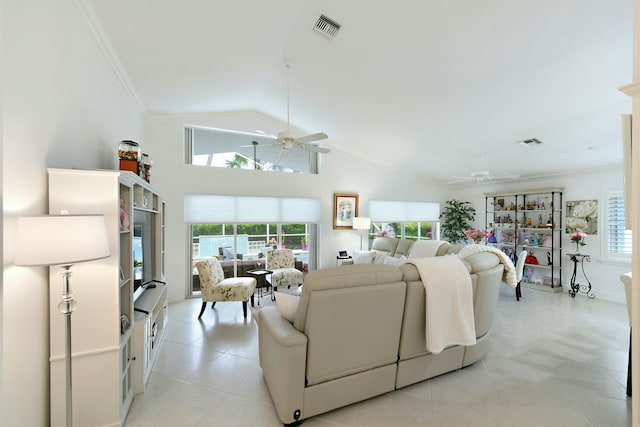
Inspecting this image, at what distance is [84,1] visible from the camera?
2.10 m

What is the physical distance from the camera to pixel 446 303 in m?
2.21

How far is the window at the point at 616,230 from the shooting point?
468 centimetres

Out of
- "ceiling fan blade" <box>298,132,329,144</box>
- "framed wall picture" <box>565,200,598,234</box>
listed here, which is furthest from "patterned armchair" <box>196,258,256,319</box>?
"framed wall picture" <box>565,200,598,234</box>

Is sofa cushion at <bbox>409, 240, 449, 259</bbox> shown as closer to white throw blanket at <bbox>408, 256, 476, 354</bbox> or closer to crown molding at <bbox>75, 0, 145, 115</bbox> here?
white throw blanket at <bbox>408, 256, 476, 354</bbox>

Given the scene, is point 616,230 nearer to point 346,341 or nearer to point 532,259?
point 532,259

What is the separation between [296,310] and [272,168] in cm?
384

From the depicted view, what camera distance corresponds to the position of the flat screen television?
2574mm

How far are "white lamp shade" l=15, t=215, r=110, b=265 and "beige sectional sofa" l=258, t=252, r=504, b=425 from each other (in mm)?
1213

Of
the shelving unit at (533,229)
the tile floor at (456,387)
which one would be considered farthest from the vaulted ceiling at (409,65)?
the tile floor at (456,387)

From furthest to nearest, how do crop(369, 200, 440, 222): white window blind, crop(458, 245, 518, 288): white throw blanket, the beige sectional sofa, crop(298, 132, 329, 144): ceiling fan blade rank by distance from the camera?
1. crop(369, 200, 440, 222): white window blind
2. crop(298, 132, 329, 144): ceiling fan blade
3. crop(458, 245, 518, 288): white throw blanket
4. the beige sectional sofa

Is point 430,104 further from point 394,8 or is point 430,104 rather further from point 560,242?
point 560,242

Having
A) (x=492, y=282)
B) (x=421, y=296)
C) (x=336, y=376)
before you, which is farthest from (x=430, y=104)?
(x=336, y=376)

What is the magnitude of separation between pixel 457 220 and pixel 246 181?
5389 mm

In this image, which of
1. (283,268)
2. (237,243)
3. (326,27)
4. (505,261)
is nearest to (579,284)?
(505,261)
